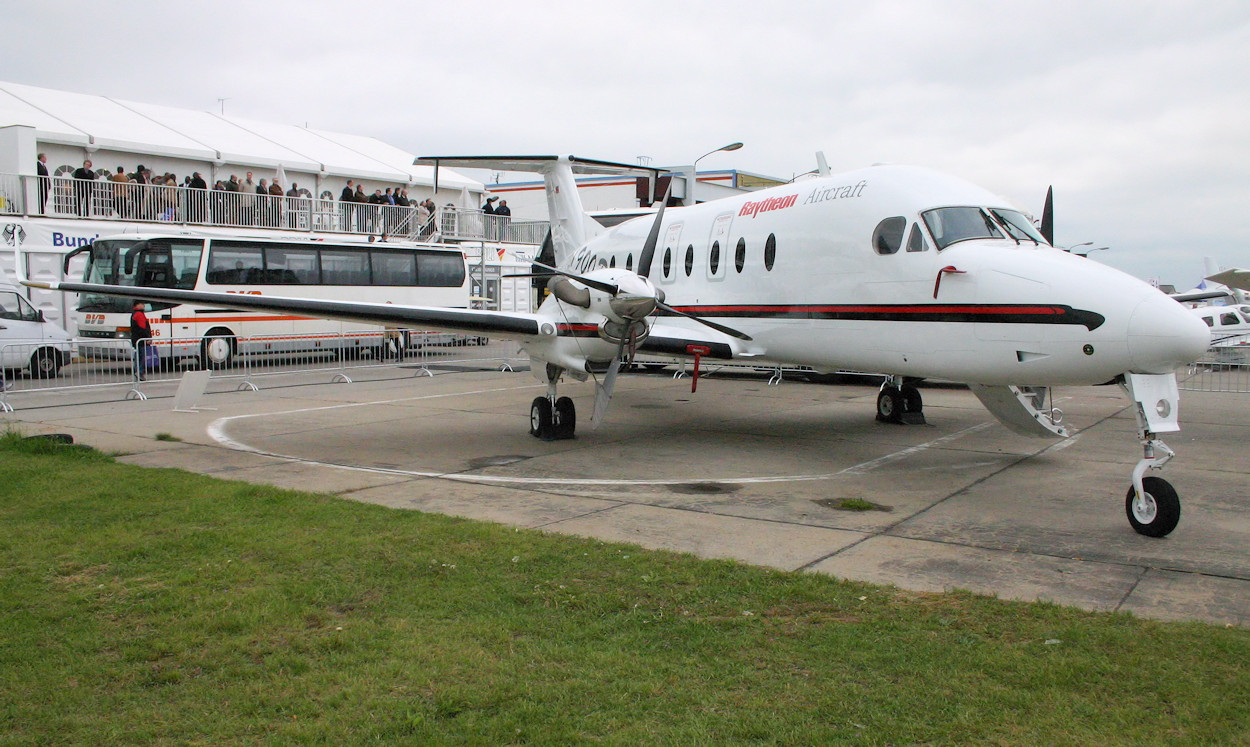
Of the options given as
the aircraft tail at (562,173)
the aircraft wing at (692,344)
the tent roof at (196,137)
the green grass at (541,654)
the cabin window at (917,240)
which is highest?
the tent roof at (196,137)

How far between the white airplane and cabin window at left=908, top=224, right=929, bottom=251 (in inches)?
0.6

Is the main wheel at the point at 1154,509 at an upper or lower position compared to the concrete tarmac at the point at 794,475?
upper

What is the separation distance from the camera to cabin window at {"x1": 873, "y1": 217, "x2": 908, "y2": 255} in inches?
368

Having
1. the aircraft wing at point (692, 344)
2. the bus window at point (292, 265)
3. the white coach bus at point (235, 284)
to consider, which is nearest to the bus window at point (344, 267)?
the white coach bus at point (235, 284)

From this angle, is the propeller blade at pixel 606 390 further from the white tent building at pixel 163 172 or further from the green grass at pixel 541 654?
the white tent building at pixel 163 172

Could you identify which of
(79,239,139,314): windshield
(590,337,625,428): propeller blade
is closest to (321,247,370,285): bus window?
(79,239,139,314): windshield

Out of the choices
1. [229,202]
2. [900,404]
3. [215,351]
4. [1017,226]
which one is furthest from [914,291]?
[229,202]

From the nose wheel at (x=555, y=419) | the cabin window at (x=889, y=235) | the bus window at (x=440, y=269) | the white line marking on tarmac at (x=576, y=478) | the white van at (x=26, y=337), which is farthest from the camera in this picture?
the bus window at (x=440, y=269)

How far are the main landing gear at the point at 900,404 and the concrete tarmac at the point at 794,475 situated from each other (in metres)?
0.39

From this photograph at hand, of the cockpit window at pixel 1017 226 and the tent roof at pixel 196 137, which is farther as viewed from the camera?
the tent roof at pixel 196 137

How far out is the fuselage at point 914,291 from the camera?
7445 millimetres

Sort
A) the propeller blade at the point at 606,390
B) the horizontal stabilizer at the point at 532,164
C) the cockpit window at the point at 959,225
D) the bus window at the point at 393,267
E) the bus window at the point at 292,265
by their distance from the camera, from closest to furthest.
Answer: the cockpit window at the point at 959,225
the propeller blade at the point at 606,390
the horizontal stabilizer at the point at 532,164
the bus window at the point at 292,265
the bus window at the point at 393,267

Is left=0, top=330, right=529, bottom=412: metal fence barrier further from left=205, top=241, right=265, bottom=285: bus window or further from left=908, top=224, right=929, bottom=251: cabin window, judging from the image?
left=908, top=224, right=929, bottom=251: cabin window

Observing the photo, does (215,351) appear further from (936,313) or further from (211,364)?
(936,313)
